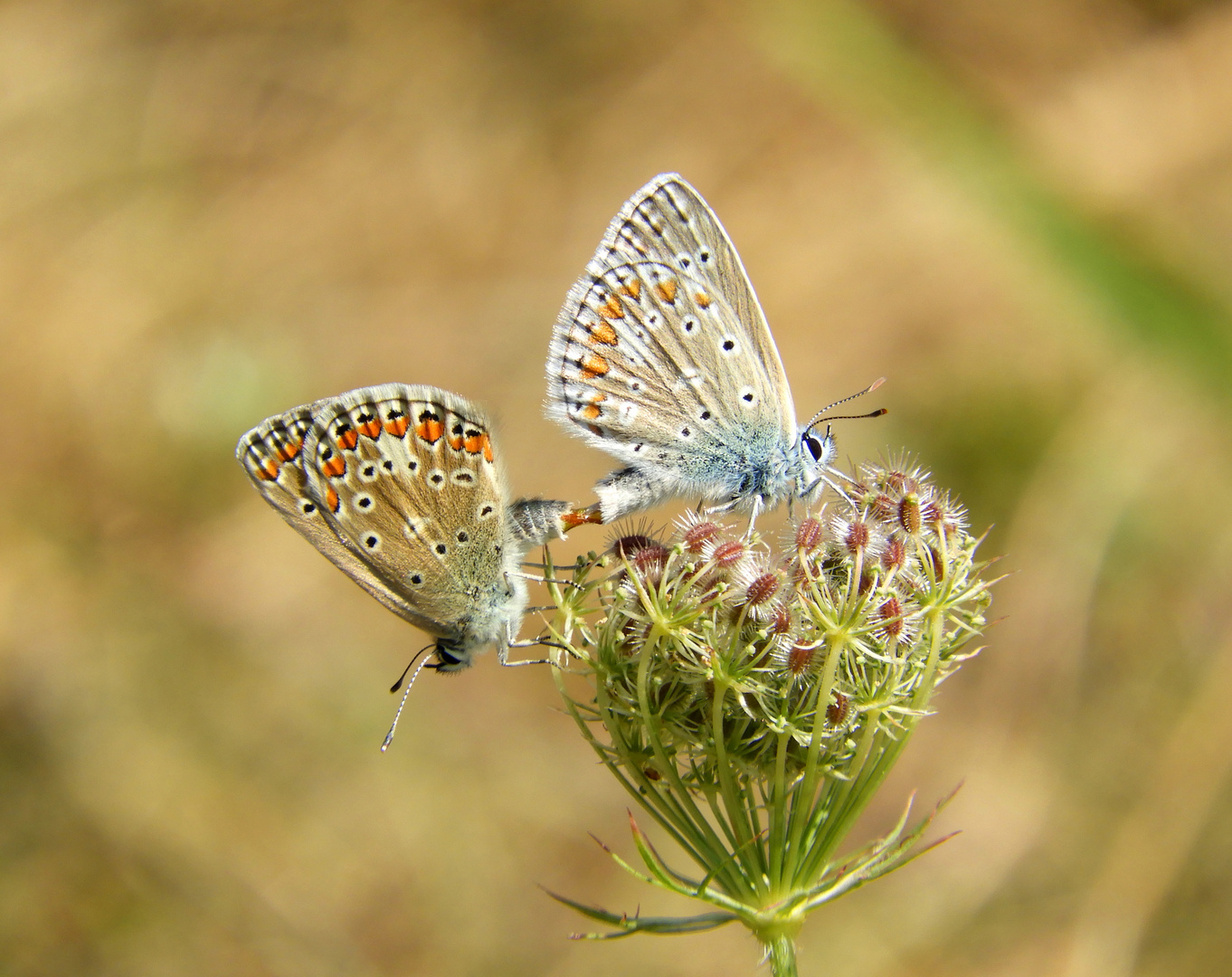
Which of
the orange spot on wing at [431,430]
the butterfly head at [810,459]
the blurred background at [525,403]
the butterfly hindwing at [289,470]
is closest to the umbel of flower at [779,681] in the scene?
the butterfly head at [810,459]

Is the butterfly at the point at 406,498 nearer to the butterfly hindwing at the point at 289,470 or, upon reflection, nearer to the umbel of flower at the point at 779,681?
the butterfly hindwing at the point at 289,470

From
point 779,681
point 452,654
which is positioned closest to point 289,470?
point 452,654

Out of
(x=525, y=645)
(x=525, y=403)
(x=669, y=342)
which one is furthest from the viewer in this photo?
(x=525, y=403)

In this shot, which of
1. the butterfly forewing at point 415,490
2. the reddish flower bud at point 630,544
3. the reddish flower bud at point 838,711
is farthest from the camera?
the butterfly forewing at point 415,490

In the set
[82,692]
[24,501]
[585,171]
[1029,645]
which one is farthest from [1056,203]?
[24,501]

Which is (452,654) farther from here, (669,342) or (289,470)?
(669,342)

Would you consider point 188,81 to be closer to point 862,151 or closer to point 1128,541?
point 862,151
